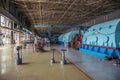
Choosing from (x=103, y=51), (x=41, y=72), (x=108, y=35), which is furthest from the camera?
(x=103, y=51)

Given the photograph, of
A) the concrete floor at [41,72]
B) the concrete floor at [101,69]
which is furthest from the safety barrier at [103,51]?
the concrete floor at [41,72]

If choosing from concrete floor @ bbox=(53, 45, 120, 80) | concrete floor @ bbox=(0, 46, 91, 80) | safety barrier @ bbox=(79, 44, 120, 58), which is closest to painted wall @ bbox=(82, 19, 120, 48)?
safety barrier @ bbox=(79, 44, 120, 58)

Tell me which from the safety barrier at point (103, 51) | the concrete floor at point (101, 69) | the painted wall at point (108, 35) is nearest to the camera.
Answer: the concrete floor at point (101, 69)

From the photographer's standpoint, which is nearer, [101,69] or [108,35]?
[101,69]

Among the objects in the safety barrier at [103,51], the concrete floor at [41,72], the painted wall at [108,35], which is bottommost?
→ the concrete floor at [41,72]

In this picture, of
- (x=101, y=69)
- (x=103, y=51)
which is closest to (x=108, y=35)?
(x=103, y=51)

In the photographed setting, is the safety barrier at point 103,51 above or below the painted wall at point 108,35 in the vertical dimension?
below

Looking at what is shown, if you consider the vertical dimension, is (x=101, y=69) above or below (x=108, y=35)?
below

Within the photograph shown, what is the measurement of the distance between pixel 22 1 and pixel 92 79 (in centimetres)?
770

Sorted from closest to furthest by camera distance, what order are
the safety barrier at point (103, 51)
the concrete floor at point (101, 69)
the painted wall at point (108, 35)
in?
the concrete floor at point (101, 69) → the safety barrier at point (103, 51) → the painted wall at point (108, 35)

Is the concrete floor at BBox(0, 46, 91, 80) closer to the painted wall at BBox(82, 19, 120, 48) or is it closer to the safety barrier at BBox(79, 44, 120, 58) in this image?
the safety barrier at BBox(79, 44, 120, 58)

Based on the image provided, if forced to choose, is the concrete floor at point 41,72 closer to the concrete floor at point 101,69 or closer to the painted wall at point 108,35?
the concrete floor at point 101,69

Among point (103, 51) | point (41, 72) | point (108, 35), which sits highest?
point (108, 35)

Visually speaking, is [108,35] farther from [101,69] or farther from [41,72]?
[41,72]
